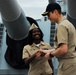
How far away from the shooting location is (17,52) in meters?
5.12

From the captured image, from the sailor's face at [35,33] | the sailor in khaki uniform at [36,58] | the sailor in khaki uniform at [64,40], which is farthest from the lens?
the sailor's face at [35,33]

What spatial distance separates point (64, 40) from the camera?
3.13 m

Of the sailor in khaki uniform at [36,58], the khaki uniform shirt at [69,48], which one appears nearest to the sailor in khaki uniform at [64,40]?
the khaki uniform shirt at [69,48]

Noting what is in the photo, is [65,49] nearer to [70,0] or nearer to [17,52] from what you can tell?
[70,0]

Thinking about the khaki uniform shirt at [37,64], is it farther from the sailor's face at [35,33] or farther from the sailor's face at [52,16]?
the sailor's face at [52,16]

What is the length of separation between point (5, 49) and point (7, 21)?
0.71 metres

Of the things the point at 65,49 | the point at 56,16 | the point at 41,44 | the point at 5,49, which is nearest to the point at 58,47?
the point at 65,49

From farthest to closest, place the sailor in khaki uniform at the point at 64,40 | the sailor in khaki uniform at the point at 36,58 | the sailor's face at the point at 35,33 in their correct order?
1. the sailor's face at the point at 35,33
2. the sailor in khaki uniform at the point at 36,58
3. the sailor in khaki uniform at the point at 64,40

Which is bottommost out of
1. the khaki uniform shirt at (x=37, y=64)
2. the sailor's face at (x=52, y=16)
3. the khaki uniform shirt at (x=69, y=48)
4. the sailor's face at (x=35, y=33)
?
the khaki uniform shirt at (x=37, y=64)

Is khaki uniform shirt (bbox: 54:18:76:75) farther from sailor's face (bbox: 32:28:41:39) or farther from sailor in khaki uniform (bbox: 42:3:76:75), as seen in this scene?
sailor's face (bbox: 32:28:41:39)

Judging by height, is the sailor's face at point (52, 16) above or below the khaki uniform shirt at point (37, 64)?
above

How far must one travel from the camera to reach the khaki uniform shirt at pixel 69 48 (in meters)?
3.16

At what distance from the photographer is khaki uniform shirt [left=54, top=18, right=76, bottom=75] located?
316cm

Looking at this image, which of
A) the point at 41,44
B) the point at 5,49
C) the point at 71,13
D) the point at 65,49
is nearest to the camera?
the point at 65,49
